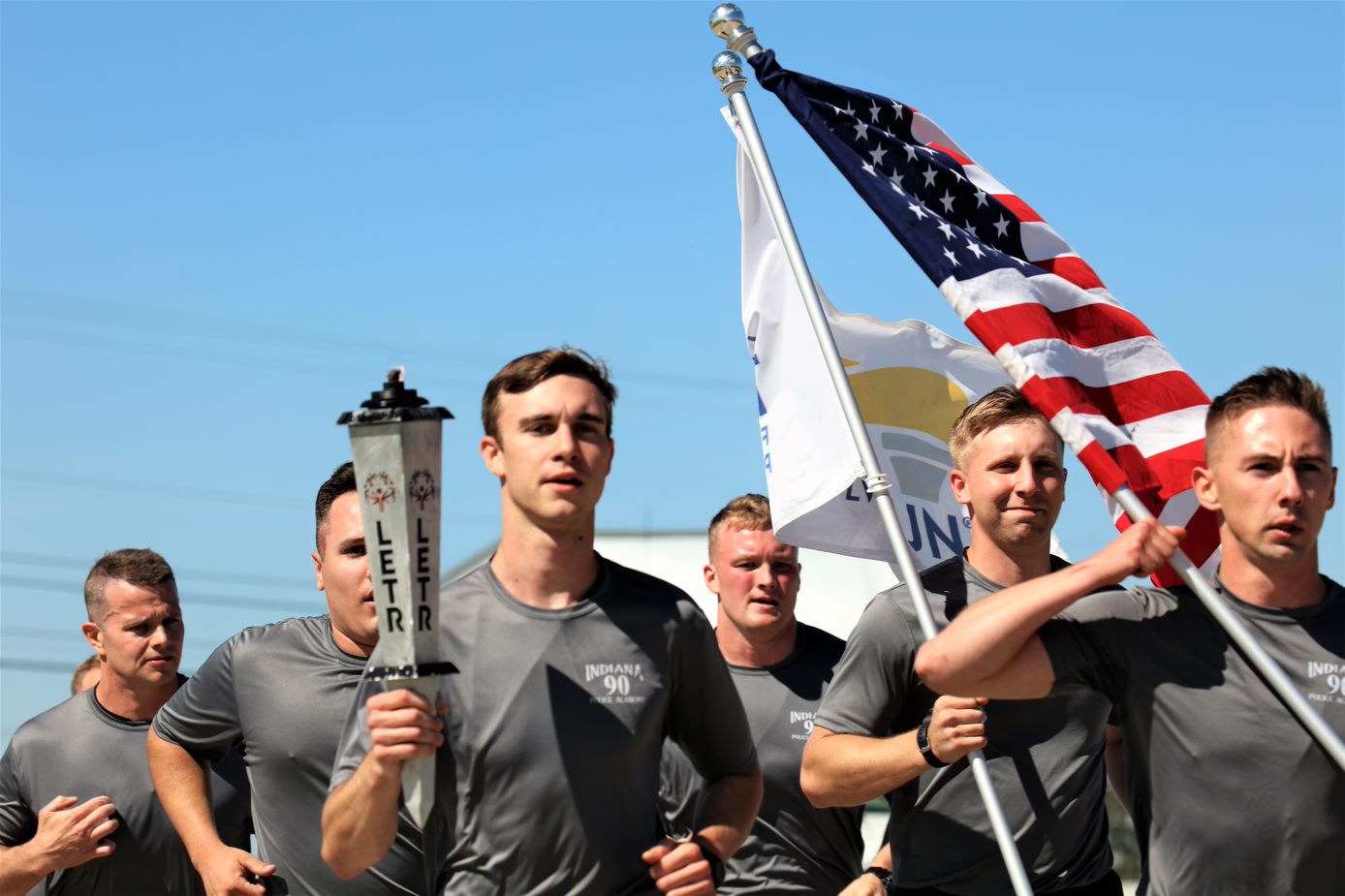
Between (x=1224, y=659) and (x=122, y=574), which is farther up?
(x=122, y=574)

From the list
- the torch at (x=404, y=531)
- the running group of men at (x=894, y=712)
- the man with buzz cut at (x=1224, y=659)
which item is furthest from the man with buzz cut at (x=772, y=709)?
the torch at (x=404, y=531)

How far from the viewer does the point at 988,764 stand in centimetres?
750

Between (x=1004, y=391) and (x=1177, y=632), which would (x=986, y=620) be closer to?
(x=1177, y=632)

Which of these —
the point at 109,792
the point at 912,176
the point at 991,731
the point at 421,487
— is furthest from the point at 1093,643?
the point at 109,792

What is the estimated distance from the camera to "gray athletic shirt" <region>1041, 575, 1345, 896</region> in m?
5.67

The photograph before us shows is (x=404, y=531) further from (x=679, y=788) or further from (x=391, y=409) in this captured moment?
(x=679, y=788)

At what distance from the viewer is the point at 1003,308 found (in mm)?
7305

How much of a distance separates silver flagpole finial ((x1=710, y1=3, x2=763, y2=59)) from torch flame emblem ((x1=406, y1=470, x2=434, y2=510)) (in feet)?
12.8

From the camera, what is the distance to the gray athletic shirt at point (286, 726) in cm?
746

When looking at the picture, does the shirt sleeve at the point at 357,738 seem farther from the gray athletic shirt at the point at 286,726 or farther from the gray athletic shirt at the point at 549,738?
the gray athletic shirt at the point at 286,726

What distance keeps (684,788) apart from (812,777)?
6.31 ft

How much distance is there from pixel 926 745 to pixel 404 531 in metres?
2.41

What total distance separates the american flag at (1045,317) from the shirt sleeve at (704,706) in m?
1.57

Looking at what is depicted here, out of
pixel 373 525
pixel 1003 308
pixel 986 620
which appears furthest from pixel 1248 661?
pixel 373 525
